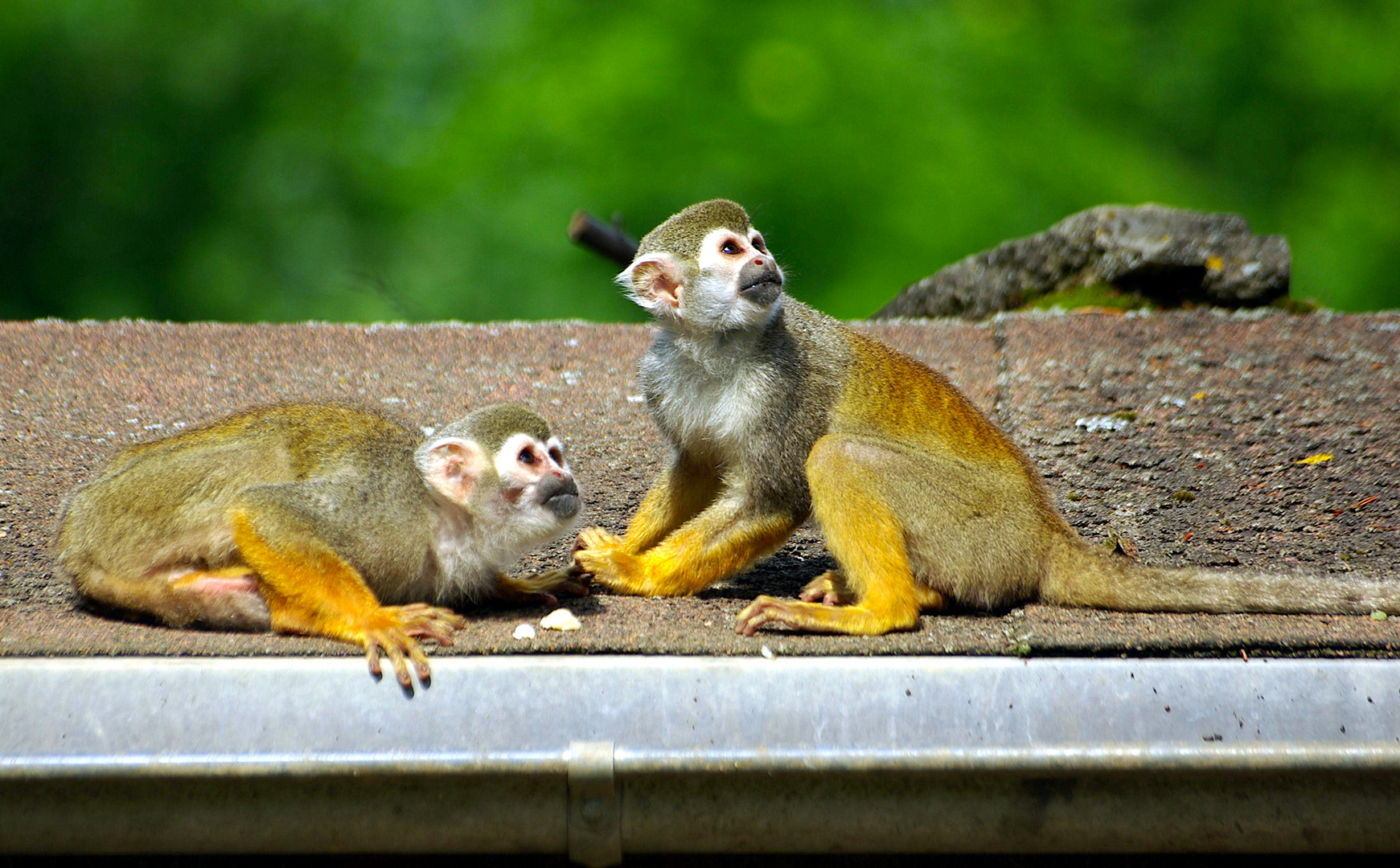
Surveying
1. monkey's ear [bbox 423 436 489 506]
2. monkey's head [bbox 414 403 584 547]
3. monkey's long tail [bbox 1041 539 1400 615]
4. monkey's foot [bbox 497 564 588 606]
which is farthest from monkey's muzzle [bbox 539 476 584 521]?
monkey's long tail [bbox 1041 539 1400 615]

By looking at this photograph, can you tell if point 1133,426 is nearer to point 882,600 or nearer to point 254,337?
point 882,600

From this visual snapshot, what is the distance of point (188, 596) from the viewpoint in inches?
125

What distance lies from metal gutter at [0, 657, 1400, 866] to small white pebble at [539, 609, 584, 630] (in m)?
0.48

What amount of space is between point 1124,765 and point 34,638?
7.90ft

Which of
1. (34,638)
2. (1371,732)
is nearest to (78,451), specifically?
(34,638)

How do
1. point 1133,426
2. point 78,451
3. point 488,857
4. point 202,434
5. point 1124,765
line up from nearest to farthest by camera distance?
point 1124,765 → point 488,857 → point 202,434 → point 78,451 → point 1133,426

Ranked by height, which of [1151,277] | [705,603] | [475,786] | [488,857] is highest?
[1151,277]

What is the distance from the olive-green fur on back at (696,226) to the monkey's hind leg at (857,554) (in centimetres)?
72

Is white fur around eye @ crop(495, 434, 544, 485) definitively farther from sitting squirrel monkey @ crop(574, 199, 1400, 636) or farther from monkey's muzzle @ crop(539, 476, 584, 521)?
sitting squirrel monkey @ crop(574, 199, 1400, 636)

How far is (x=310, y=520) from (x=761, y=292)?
141 cm

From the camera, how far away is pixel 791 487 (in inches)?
142

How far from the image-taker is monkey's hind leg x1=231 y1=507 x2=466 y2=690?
2.95 meters

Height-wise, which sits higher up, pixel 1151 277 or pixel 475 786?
pixel 1151 277

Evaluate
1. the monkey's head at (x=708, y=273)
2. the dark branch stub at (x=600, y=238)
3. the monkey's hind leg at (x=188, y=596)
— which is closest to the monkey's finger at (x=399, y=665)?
the monkey's hind leg at (x=188, y=596)
